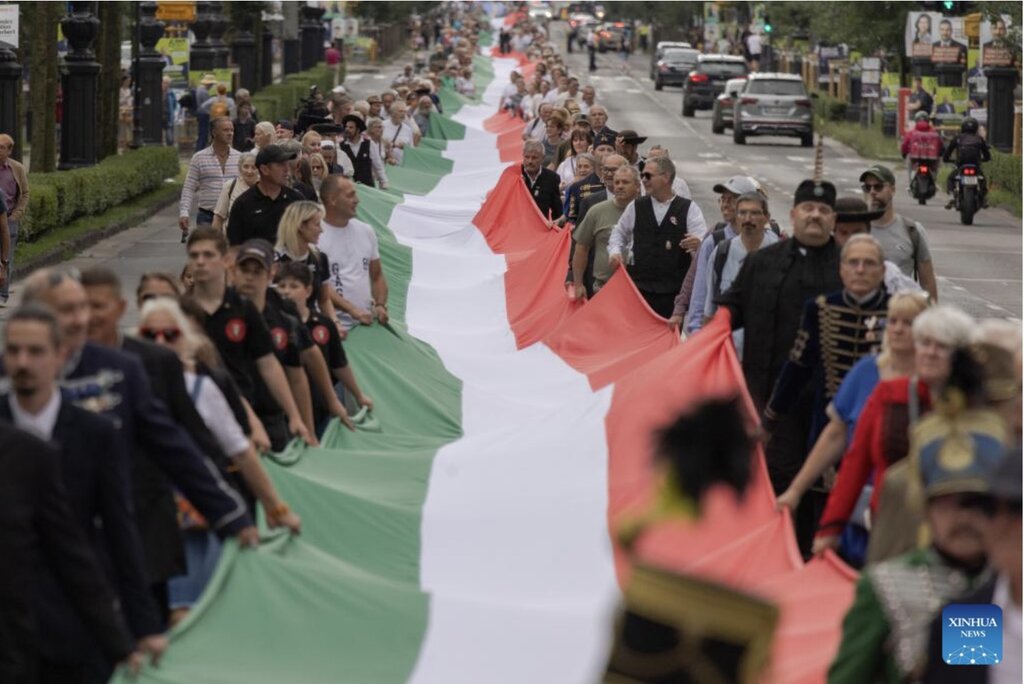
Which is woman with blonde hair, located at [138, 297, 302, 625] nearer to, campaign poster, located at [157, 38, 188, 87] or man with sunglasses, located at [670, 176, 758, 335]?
man with sunglasses, located at [670, 176, 758, 335]

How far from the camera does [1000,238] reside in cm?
3459

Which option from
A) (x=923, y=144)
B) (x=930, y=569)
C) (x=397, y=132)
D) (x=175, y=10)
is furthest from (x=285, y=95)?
(x=930, y=569)

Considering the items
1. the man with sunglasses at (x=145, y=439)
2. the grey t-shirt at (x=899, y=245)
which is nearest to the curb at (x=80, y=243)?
the grey t-shirt at (x=899, y=245)

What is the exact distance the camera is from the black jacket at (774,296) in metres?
11.0

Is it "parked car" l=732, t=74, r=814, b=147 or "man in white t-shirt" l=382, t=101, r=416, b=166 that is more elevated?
"man in white t-shirt" l=382, t=101, r=416, b=166

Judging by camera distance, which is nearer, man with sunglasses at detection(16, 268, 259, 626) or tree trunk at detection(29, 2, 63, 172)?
man with sunglasses at detection(16, 268, 259, 626)

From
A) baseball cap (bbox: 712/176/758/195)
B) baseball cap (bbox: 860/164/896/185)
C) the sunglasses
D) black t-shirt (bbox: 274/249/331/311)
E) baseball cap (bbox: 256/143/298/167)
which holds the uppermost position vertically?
baseball cap (bbox: 860/164/896/185)

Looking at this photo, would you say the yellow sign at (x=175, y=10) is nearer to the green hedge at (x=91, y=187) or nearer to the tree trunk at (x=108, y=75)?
the tree trunk at (x=108, y=75)

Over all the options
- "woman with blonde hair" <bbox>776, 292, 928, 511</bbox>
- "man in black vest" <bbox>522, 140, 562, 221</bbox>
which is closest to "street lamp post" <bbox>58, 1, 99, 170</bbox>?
"man in black vest" <bbox>522, 140, 562, 221</bbox>

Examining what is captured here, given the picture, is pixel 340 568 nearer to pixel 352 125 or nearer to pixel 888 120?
pixel 352 125

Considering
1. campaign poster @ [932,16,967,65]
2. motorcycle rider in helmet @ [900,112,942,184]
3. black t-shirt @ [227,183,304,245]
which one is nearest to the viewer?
black t-shirt @ [227,183,304,245]

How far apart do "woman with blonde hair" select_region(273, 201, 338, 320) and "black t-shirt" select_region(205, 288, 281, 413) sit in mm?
2477

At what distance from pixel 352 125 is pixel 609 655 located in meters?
20.8

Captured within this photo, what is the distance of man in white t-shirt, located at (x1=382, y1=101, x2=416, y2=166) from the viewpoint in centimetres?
3216
